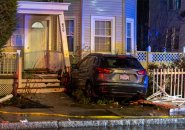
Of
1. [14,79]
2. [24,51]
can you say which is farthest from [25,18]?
[14,79]

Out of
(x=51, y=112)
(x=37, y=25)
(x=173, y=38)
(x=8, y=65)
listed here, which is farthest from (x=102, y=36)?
(x=173, y=38)

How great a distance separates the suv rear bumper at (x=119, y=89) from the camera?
1549cm

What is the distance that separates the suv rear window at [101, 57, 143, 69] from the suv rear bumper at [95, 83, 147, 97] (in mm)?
666

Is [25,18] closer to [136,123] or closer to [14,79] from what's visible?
[14,79]

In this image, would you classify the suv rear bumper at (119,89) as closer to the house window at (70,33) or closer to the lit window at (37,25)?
the house window at (70,33)

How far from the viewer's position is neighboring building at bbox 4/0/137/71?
21828mm

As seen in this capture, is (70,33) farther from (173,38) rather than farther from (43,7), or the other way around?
(173,38)

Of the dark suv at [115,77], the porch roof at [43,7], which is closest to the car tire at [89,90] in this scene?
the dark suv at [115,77]

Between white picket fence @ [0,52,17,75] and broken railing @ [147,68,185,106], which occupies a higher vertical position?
white picket fence @ [0,52,17,75]

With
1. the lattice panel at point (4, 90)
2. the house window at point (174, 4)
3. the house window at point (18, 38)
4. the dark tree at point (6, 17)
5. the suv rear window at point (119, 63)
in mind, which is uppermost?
the house window at point (174, 4)

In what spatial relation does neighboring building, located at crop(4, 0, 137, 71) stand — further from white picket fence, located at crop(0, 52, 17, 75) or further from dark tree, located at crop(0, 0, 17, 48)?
dark tree, located at crop(0, 0, 17, 48)

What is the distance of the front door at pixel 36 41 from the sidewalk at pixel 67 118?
7.10 m

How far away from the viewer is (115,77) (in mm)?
15562

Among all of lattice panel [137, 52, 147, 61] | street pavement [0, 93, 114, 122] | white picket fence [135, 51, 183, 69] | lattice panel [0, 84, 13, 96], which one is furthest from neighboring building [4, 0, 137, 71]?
street pavement [0, 93, 114, 122]
